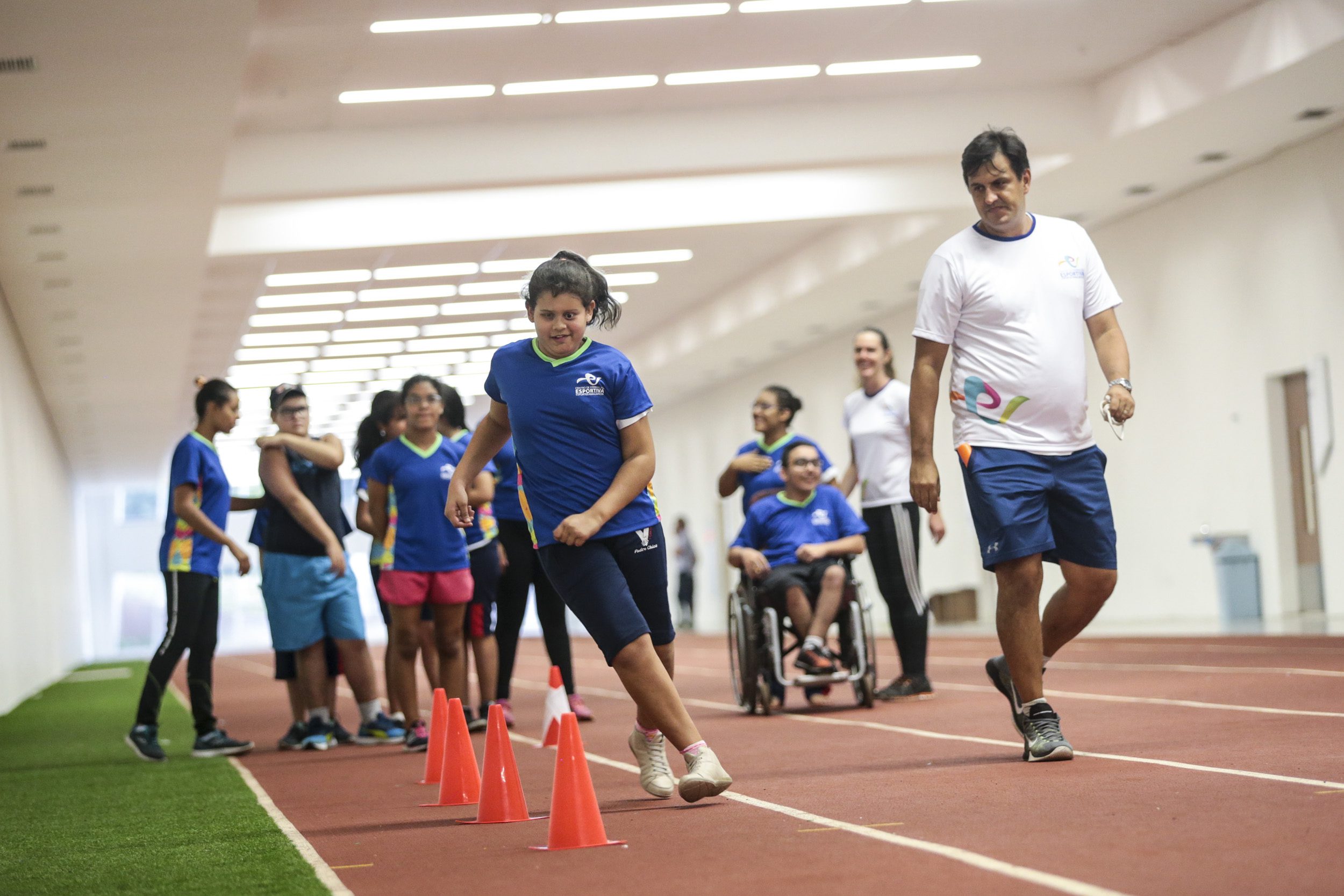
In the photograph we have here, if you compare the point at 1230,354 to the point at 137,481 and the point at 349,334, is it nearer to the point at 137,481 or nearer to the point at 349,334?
the point at 349,334

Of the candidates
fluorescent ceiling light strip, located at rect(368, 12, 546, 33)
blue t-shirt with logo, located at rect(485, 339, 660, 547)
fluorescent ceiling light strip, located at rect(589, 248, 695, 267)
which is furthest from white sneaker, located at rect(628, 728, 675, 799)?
fluorescent ceiling light strip, located at rect(589, 248, 695, 267)

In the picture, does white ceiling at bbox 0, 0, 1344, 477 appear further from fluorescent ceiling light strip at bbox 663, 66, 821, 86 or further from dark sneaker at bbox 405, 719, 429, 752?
dark sneaker at bbox 405, 719, 429, 752

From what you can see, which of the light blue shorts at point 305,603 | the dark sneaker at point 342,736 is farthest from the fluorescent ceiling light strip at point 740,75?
the dark sneaker at point 342,736

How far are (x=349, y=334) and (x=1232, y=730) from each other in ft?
65.7

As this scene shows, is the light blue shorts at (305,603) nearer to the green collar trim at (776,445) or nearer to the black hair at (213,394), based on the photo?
the black hair at (213,394)

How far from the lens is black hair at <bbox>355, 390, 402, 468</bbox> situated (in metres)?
7.66

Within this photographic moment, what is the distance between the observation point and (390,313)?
22141 mm

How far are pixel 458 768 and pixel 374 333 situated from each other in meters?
19.9

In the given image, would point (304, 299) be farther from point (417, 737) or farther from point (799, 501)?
point (417, 737)

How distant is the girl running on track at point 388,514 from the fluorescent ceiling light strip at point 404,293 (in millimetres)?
12373

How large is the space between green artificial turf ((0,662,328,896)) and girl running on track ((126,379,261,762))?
0.59 feet

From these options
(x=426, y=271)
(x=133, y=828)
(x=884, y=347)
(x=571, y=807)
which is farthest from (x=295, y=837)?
(x=426, y=271)

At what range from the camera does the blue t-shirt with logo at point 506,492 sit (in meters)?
7.86

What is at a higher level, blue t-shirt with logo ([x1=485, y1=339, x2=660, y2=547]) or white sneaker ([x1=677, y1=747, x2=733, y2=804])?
blue t-shirt with logo ([x1=485, y1=339, x2=660, y2=547])
